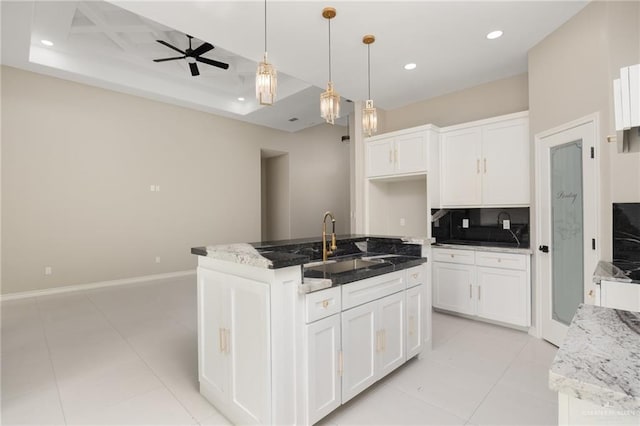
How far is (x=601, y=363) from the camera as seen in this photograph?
721 mm

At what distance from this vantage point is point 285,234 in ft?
28.0

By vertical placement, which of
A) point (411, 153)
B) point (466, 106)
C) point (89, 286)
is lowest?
point (89, 286)

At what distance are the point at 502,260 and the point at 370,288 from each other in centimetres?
217

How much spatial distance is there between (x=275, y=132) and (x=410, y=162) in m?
4.59

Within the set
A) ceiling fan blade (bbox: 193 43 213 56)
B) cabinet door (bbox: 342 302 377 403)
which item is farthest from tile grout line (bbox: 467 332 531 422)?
ceiling fan blade (bbox: 193 43 213 56)

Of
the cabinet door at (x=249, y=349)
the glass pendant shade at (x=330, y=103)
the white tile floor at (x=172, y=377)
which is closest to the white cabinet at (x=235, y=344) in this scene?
the cabinet door at (x=249, y=349)

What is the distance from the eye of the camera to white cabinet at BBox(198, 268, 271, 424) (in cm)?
164

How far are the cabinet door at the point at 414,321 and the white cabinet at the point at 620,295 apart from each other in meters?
1.18

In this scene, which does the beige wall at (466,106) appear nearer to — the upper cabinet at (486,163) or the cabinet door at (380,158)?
the upper cabinet at (486,163)

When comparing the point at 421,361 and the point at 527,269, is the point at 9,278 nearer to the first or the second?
the point at 421,361

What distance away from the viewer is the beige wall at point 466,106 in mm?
3945

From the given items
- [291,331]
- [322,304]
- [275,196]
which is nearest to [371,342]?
[322,304]

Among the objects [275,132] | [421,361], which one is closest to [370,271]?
[421,361]

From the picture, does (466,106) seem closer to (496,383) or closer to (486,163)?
(486,163)
